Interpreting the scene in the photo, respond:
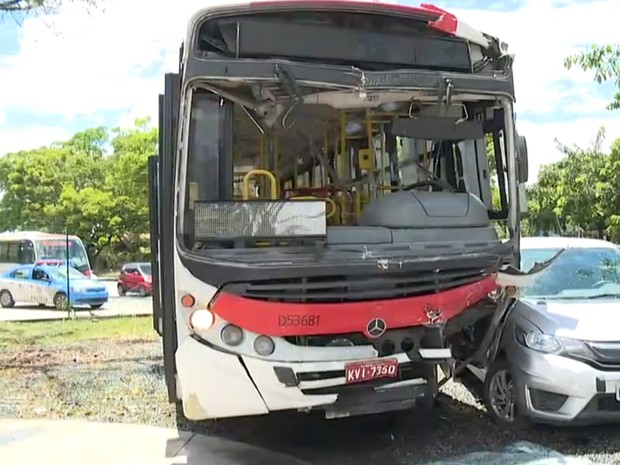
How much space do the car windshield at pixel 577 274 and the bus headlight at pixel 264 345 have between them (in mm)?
2785

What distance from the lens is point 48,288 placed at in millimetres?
23203

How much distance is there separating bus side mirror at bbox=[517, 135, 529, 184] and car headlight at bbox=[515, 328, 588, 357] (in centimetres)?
126

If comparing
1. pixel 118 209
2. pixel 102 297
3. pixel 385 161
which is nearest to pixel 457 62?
pixel 385 161

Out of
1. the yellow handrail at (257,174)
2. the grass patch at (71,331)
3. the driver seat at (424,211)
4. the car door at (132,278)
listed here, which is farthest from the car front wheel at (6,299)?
the driver seat at (424,211)

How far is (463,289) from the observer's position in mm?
5062

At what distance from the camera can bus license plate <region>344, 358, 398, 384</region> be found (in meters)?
4.80

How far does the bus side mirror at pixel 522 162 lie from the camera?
5.37 metres

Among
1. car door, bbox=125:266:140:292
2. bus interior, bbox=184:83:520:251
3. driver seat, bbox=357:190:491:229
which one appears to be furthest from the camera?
car door, bbox=125:266:140:292

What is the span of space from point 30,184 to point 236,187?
163 ft

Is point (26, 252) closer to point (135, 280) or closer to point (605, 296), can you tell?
point (135, 280)

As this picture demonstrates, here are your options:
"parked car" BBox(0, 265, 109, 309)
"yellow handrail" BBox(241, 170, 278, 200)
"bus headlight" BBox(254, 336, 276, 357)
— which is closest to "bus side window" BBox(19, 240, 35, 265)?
"parked car" BBox(0, 265, 109, 309)

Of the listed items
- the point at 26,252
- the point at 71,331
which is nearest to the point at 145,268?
the point at 26,252

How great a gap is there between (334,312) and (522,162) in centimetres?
197

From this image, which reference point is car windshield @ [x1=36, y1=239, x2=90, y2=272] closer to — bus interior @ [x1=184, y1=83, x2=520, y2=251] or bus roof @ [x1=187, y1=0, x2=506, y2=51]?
bus interior @ [x1=184, y1=83, x2=520, y2=251]
